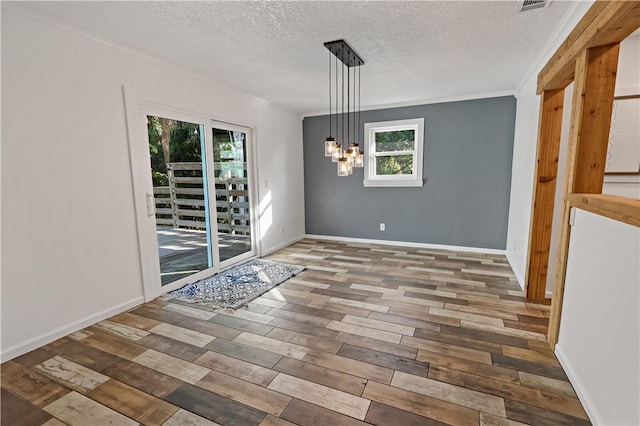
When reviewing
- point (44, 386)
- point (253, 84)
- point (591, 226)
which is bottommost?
point (44, 386)

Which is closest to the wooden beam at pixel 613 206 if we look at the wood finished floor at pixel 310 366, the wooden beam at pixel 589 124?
the wooden beam at pixel 589 124

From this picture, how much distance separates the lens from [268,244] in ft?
16.3

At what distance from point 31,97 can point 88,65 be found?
533 millimetres

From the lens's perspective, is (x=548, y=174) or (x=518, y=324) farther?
(x=548, y=174)

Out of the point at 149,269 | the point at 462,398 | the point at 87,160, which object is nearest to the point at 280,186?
the point at 149,269

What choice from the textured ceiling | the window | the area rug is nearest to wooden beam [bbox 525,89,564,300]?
the textured ceiling

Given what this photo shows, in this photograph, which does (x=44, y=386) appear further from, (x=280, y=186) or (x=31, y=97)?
(x=280, y=186)

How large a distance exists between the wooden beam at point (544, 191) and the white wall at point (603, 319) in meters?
1.00

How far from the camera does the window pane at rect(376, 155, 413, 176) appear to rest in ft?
16.8

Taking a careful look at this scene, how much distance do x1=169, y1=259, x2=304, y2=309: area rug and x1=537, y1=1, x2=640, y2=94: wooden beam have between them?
3.37m

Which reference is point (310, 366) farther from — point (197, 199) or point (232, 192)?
point (232, 192)

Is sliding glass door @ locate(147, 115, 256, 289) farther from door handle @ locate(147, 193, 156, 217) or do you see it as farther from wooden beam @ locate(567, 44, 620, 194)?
wooden beam @ locate(567, 44, 620, 194)

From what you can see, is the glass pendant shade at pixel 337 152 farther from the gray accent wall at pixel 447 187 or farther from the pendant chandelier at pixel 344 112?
the gray accent wall at pixel 447 187

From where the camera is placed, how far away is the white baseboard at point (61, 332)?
2.14 meters
